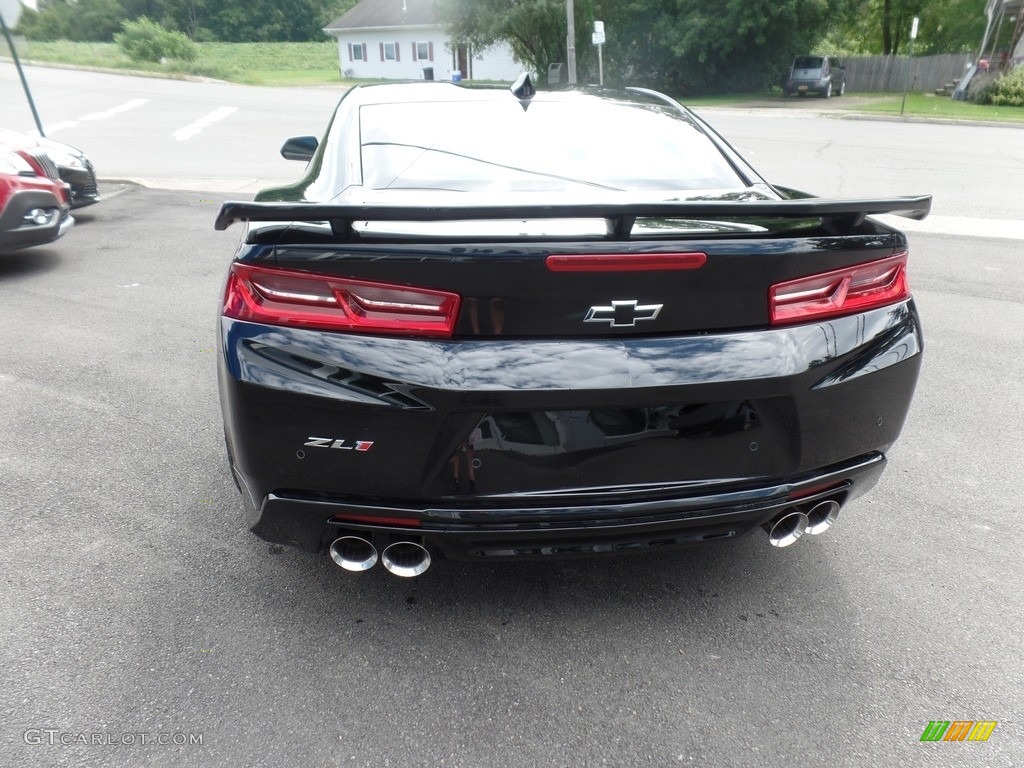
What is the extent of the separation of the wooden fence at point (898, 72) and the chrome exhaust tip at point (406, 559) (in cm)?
3878

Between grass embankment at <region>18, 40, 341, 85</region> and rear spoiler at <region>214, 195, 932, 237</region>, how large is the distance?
1756 cm

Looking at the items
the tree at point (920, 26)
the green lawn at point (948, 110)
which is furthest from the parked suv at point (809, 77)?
the tree at point (920, 26)

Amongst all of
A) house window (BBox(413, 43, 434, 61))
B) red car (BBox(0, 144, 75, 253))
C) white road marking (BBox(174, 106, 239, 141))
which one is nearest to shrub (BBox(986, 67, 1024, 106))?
white road marking (BBox(174, 106, 239, 141))

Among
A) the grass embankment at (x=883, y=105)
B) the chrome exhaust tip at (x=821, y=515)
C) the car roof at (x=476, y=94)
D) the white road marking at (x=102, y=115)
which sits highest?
the car roof at (x=476, y=94)

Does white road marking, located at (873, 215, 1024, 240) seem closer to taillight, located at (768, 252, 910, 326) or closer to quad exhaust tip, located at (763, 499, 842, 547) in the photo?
taillight, located at (768, 252, 910, 326)

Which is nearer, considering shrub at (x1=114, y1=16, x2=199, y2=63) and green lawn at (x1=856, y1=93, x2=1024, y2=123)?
green lawn at (x1=856, y1=93, x2=1024, y2=123)

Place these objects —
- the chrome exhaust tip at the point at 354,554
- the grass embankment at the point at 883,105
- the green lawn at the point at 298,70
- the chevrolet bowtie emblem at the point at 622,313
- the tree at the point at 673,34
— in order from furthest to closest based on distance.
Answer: the tree at the point at 673,34, the green lawn at the point at 298,70, the grass embankment at the point at 883,105, the chrome exhaust tip at the point at 354,554, the chevrolet bowtie emblem at the point at 622,313

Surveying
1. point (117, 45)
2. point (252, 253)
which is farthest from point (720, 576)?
point (117, 45)

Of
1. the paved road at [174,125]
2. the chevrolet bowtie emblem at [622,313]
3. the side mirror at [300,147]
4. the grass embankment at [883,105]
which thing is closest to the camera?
the chevrolet bowtie emblem at [622,313]

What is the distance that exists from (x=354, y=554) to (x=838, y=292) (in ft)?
4.88

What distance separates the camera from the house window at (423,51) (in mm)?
53844

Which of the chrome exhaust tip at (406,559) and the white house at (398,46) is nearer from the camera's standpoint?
the chrome exhaust tip at (406,559)

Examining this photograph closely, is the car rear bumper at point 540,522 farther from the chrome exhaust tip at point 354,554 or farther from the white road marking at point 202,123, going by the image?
the white road marking at point 202,123

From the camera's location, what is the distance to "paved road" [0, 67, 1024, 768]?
1941 mm
